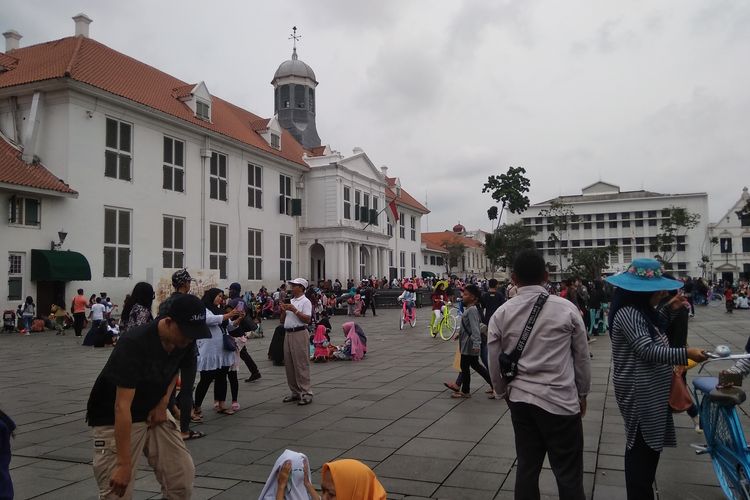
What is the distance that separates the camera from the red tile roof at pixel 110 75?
75.9ft

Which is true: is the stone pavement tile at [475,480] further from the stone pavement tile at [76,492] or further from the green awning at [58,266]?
the green awning at [58,266]

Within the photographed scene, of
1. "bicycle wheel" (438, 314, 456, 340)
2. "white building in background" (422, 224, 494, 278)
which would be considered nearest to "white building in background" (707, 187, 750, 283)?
"white building in background" (422, 224, 494, 278)

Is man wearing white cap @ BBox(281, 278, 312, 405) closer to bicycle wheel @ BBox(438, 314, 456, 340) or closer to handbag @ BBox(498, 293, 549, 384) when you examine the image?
handbag @ BBox(498, 293, 549, 384)

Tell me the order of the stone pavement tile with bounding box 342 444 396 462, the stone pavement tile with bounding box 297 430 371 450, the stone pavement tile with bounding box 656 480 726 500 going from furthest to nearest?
1. the stone pavement tile with bounding box 297 430 371 450
2. the stone pavement tile with bounding box 342 444 396 462
3. the stone pavement tile with bounding box 656 480 726 500

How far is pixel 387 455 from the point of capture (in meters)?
5.59

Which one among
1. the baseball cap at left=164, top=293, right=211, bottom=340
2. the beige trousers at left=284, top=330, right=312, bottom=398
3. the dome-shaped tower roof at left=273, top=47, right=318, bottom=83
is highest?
the dome-shaped tower roof at left=273, top=47, right=318, bottom=83

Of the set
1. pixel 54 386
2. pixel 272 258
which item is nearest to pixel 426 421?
pixel 54 386

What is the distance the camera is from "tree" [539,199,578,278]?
65875 mm

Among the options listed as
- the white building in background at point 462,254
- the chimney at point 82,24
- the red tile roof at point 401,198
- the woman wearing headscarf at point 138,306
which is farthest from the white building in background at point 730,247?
the woman wearing headscarf at point 138,306

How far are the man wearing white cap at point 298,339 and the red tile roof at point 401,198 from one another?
39.8 metres

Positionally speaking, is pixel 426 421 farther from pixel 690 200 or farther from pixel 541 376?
pixel 690 200

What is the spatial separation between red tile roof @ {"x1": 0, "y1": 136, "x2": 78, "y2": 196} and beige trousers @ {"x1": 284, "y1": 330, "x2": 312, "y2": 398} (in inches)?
642

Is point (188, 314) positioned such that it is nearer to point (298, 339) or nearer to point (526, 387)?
point (526, 387)

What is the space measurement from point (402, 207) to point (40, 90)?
33.0 m
